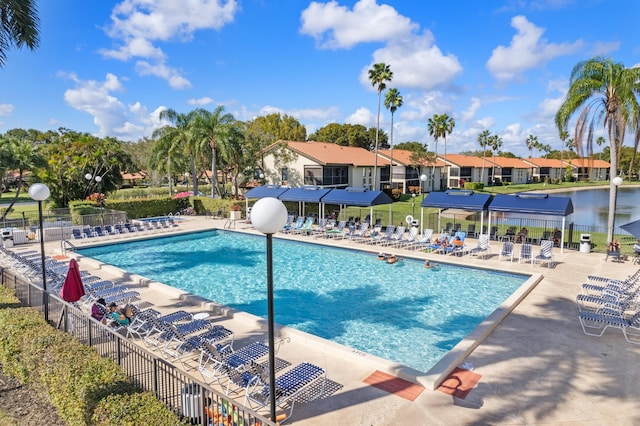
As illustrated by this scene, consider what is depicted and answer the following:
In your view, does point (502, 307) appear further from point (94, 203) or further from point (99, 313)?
point (94, 203)

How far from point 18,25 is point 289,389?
10.7 metres

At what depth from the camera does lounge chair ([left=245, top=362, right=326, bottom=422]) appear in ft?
19.8

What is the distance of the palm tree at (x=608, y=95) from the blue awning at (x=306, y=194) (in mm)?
13035

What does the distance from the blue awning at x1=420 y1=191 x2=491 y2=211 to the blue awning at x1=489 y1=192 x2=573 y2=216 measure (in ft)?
1.58

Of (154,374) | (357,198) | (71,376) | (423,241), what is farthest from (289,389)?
(357,198)

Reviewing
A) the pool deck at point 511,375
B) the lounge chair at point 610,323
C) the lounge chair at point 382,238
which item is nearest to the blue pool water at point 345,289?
the pool deck at point 511,375

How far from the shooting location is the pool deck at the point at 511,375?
6055mm

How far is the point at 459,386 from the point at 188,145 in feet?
104

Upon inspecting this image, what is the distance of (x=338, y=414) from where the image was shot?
19.8 ft

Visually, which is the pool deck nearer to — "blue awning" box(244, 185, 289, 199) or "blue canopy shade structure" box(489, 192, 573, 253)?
"blue canopy shade structure" box(489, 192, 573, 253)

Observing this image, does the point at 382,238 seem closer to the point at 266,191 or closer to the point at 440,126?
the point at 266,191

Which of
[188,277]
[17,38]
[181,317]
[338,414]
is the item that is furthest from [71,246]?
[338,414]

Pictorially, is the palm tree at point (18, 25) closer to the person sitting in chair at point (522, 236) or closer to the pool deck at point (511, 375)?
the pool deck at point (511, 375)

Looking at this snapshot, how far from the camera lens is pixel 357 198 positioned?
Result: 2197 cm
